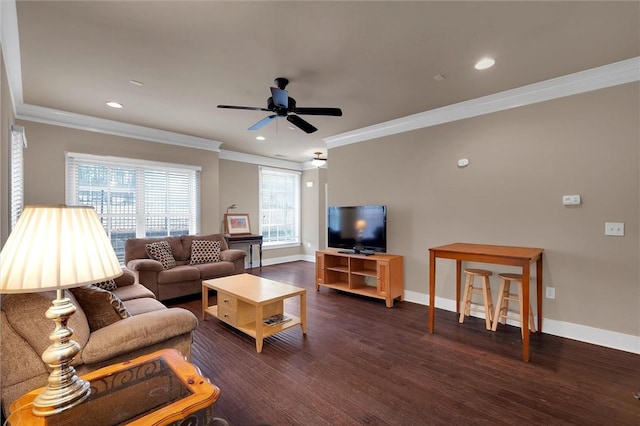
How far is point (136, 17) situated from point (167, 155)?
3332 millimetres

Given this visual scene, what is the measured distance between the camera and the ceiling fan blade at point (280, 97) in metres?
2.62

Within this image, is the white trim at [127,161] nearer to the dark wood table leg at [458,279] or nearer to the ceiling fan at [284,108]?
the ceiling fan at [284,108]

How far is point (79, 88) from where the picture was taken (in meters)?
3.16

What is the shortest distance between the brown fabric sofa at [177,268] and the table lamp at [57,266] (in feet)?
9.77

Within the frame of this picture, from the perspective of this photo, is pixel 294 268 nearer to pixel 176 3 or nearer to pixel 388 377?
pixel 388 377

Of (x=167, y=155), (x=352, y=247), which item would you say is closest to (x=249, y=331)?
(x=352, y=247)

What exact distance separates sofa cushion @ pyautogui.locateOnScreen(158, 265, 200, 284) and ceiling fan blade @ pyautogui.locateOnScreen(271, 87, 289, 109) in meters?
2.82

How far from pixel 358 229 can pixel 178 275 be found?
9.02 feet

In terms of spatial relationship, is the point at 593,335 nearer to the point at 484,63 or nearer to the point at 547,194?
the point at 547,194

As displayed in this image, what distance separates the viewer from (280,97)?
2.66m

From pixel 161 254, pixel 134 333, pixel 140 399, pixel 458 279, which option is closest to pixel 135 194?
pixel 161 254

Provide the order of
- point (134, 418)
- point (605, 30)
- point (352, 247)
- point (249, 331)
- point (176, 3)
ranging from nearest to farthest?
point (134, 418), point (176, 3), point (605, 30), point (249, 331), point (352, 247)

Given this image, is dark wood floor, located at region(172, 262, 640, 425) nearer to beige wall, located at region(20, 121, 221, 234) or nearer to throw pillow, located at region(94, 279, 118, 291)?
throw pillow, located at region(94, 279, 118, 291)

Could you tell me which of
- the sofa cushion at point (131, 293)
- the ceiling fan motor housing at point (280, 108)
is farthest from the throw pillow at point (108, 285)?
the ceiling fan motor housing at point (280, 108)
